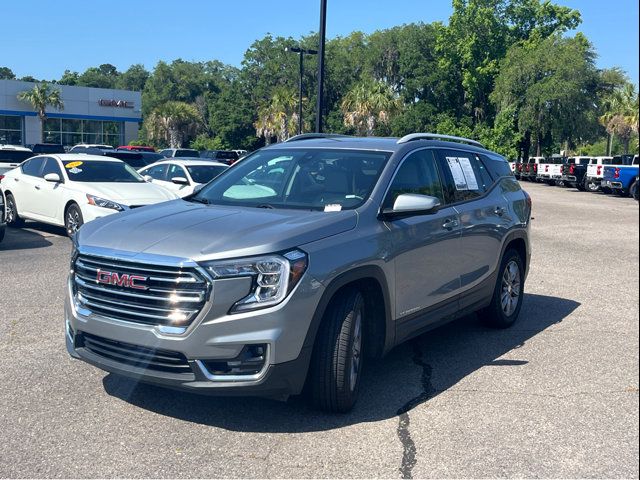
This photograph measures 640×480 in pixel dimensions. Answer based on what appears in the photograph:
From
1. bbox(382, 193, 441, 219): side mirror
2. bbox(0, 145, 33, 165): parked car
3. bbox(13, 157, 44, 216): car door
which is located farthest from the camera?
bbox(0, 145, 33, 165): parked car

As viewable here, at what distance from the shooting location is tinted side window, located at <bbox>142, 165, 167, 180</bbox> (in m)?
15.6

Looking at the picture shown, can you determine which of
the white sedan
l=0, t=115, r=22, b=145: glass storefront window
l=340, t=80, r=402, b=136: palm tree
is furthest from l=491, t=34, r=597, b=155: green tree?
the white sedan

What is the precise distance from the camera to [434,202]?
5008 millimetres

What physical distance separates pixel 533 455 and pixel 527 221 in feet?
12.1

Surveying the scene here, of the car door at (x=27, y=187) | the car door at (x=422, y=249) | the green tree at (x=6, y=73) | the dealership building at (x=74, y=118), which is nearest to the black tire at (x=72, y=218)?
the car door at (x=27, y=187)

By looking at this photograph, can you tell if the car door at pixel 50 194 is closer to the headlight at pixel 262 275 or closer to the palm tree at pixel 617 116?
the headlight at pixel 262 275

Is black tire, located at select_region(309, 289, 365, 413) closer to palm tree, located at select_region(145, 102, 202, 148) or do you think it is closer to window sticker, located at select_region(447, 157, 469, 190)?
window sticker, located at select_region(447, 157, 469, 190)

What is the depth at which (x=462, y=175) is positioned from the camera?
6285mm

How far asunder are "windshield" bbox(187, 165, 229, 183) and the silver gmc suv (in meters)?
9.18


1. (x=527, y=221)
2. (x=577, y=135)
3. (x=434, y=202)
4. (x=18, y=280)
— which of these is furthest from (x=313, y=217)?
(x=577, y=135)

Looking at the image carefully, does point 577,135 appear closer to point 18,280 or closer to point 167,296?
point 18,280

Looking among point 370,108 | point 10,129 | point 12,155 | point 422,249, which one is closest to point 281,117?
point 370,108

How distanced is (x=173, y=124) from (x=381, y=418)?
64.6 metres

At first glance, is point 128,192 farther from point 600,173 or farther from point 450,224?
point 600,173
